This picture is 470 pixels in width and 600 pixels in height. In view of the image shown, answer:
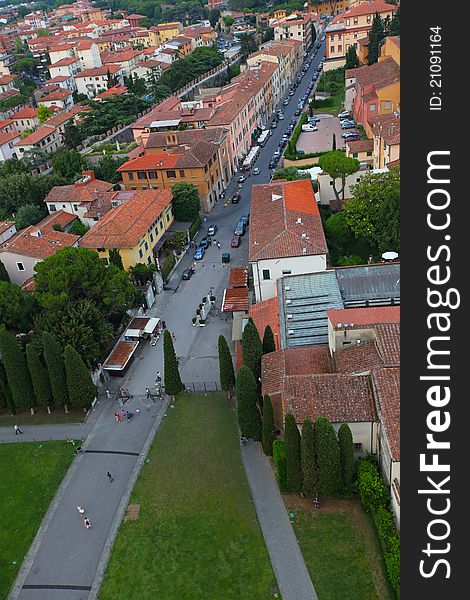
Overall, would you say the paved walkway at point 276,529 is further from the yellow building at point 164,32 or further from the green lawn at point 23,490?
the yellow building at point 164,32

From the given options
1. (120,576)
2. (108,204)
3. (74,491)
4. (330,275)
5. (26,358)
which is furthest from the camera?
(108,204)

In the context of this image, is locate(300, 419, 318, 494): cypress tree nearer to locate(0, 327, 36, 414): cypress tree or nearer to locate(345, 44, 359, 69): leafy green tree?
locate(0, 327, 36, 414): cypress tree

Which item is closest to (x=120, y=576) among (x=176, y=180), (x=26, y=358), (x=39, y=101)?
(x=26, y=358)

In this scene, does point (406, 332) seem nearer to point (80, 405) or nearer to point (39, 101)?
point (80, 405)

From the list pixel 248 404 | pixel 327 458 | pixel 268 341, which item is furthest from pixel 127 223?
pixel 327 458

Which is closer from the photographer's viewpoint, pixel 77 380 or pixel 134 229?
pixel 77 380

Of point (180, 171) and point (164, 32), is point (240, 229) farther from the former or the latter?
point (164, 32)
